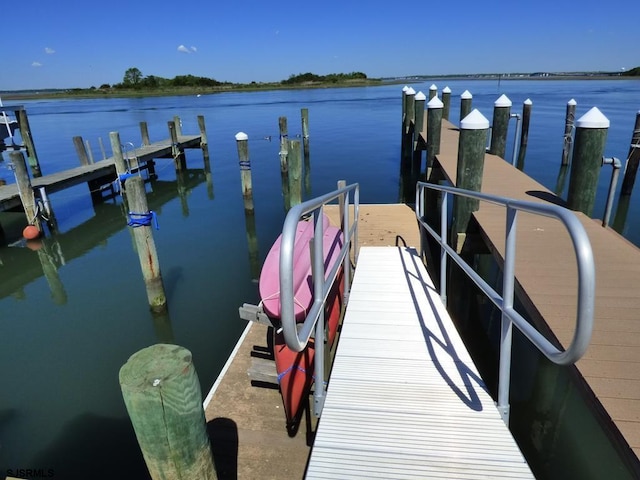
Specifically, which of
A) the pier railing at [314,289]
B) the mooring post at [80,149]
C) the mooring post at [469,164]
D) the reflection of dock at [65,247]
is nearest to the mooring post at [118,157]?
the reflection of dock at [65,247]

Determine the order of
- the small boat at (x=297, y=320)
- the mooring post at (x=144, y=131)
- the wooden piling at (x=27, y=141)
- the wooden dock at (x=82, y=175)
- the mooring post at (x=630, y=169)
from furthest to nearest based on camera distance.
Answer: the wooden piling at (x=27, y=141)
the mooring post at (x=144, y=131)
the mooring post at (x=630, y=169)
the wooden dock at (x=82, y=175)
the small boat at (x=297, y=320)

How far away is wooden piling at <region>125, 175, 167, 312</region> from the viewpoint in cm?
574

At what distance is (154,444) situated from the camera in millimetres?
1985

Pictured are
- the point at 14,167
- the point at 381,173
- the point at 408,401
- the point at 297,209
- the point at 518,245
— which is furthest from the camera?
the point at 381,173

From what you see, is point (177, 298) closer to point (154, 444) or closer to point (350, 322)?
point (350, 322)

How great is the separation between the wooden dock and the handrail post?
457 inches

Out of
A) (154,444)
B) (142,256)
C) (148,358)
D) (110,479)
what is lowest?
(110,479)

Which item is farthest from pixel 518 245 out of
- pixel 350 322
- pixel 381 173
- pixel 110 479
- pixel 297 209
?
pixel 381 173

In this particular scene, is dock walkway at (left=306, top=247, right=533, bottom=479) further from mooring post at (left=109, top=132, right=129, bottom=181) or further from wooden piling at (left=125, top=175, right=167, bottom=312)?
mooring post at (left=109, top=132, right=129, bottom=181)

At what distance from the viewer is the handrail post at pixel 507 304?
79.9 inches

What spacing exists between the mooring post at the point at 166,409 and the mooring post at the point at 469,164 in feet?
14.1

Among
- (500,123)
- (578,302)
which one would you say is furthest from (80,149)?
(578,302)

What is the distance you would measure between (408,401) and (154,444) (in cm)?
145

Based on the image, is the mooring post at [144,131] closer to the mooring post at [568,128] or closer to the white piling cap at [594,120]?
the white piling cap at [594,120]
